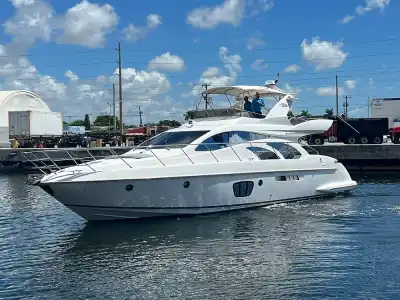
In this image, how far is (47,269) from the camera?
11203mm

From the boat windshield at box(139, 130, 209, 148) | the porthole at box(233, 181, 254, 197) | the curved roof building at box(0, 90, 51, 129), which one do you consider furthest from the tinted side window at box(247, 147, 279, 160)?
the curved roof building at box(0, 90, 51, 129)

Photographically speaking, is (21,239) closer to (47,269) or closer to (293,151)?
(47,269)

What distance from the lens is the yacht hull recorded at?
14633mm

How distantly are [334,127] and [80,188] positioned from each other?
2803 centimetres

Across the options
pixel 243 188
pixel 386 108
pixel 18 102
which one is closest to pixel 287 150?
pixel 243 188

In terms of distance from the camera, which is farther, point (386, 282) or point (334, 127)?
point (334, 127)

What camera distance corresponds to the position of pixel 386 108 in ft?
194

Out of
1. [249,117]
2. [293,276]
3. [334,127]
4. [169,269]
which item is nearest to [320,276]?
[293,276]

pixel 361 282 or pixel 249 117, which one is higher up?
pixel 249 117

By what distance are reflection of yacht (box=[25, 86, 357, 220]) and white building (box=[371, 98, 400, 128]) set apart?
1634 inches

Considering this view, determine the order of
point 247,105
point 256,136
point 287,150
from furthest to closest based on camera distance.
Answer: point 247,105 < point 287,150 < point 256,136

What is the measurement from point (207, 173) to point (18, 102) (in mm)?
61009

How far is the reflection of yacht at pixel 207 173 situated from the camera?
48.4 ft

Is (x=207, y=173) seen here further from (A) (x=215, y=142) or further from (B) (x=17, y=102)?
(B) (x=17, y=102)
